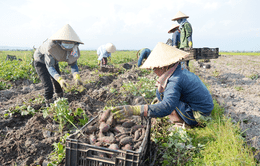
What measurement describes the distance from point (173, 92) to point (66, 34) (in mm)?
2014

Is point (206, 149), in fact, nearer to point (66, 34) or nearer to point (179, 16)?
point (66, 34)

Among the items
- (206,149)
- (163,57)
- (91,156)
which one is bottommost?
(206,149)

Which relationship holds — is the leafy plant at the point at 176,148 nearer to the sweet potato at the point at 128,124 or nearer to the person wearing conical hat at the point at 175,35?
the sweet potato at the point at 128,124

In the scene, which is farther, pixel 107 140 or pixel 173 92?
pixel 173 92

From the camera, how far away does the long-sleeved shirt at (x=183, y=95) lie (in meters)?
1.72

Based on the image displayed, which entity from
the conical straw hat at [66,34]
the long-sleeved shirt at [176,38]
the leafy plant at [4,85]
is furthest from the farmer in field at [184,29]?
the leafy plant at [4,85]

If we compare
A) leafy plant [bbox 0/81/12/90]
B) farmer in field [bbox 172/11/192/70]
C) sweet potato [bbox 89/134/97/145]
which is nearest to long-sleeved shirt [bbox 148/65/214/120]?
sweet potato [bbox 89/134/97/145]

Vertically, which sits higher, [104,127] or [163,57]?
[163,57]

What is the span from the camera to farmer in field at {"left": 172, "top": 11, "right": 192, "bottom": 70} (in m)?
4.66

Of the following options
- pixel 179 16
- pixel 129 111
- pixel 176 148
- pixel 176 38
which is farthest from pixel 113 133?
pixel 179 16

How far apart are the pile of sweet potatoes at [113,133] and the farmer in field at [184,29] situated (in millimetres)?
3681

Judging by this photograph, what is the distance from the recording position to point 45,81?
10.4 feet

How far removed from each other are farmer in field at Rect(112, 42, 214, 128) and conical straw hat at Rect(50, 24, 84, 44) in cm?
149

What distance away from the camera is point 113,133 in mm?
1774
